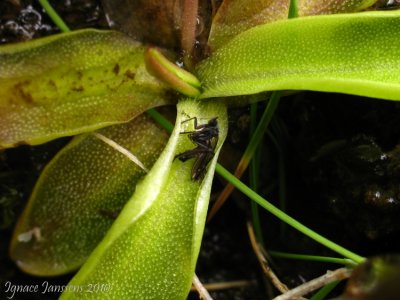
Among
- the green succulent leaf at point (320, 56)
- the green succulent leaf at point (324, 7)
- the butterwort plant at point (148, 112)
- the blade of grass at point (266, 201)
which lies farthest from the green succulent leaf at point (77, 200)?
the green succulent leaf at point (324, 7)

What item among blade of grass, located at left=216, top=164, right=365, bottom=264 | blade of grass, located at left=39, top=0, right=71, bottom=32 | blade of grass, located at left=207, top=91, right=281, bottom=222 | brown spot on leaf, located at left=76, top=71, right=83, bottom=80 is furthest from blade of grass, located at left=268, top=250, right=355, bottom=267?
blade of grass, located at left=39, top=0, right=71, bottom=32

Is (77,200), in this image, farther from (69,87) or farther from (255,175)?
(255,175)

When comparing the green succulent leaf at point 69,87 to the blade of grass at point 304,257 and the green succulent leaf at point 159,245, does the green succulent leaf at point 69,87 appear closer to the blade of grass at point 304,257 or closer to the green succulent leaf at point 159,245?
the green succulent leaf at point 159,245

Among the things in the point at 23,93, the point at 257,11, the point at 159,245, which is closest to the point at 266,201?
the point at 159,245

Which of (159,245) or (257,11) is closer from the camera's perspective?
(159,245)

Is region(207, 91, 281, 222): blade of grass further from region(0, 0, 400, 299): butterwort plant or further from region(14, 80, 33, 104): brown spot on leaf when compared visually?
region(14, 80, 33, 104): brown spot on leaf

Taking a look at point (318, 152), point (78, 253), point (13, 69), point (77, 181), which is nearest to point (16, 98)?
point (13, 69)

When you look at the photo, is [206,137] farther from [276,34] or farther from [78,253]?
[78,253]
